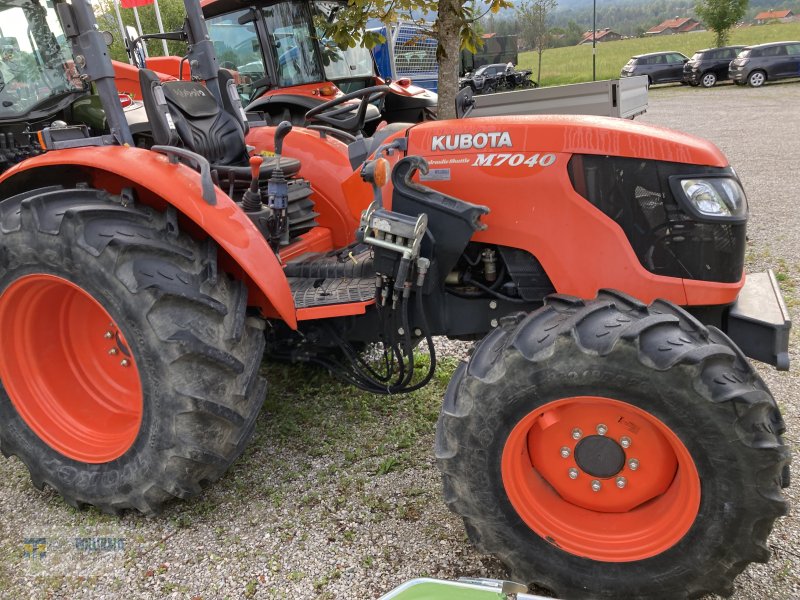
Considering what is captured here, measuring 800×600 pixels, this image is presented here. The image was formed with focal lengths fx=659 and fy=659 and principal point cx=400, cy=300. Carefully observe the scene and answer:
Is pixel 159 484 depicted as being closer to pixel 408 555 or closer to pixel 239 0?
pixel 408 555

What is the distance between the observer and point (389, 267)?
2258 millimetres

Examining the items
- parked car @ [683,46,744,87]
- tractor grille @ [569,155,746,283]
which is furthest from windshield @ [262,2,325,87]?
parked car @ [683,46,744,87]

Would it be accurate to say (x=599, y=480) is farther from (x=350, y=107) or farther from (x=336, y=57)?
(x=336, y=57)

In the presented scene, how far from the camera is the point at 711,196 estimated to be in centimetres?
201

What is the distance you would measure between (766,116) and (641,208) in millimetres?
14341

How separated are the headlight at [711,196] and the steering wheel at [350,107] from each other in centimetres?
147

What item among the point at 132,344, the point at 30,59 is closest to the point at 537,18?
the point at 30,59

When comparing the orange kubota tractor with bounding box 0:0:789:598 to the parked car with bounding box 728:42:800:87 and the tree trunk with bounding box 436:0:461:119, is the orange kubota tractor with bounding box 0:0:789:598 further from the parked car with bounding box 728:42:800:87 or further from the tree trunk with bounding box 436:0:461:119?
the parked car with bounding box 728:42:800:87

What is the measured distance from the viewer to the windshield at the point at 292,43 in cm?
743

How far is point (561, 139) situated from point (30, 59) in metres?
5.47

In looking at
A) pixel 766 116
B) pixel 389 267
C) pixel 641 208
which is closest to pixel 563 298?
pixel 641 208

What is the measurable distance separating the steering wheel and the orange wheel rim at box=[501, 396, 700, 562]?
176 cm

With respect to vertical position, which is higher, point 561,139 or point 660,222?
point 561,139

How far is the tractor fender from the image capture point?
2.19m
